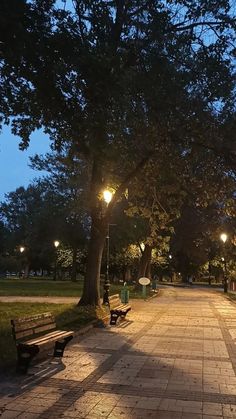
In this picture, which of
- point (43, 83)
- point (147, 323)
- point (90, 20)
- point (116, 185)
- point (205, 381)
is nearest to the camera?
point (205, 381)

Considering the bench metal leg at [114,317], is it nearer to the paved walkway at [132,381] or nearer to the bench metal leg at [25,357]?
the paved walkway at [132,381]

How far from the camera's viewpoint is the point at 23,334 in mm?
9336

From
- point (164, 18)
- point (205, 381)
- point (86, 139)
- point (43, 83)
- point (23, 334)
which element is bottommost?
point (205, 381)

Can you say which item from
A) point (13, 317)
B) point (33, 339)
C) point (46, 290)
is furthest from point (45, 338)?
point (46, 290)

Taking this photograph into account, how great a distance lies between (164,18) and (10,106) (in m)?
3.88

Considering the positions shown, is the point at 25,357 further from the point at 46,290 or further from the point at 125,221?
the point at 125,221

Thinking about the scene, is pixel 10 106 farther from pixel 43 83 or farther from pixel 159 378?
pixel 159 378

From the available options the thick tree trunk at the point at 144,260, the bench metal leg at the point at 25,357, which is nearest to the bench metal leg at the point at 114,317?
the bench metal leg at the point at 25,357

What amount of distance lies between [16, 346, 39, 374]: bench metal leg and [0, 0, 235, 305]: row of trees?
406 centimetres

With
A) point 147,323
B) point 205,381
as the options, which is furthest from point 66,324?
point 205,381

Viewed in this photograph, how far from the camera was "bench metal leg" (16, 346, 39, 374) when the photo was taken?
28.2 ft

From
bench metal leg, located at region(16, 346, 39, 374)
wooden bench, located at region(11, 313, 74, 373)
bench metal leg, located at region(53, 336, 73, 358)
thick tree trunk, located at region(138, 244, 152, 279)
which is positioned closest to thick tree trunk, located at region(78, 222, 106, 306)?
wooden bench, located at region(11, 313, 74, 373)

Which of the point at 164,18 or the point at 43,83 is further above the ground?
the point at 164,18

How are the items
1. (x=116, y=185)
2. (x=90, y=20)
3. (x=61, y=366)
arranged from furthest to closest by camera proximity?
1. (x=116, y=185)
2. (x=90, y=20)
3. (x=61, y=366)
